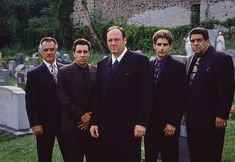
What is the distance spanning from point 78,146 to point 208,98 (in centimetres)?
167

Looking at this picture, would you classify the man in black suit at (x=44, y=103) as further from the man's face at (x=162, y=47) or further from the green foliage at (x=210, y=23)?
the green foliage at (x=210, y=23)

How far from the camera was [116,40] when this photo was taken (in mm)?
4824

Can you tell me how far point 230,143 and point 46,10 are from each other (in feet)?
101

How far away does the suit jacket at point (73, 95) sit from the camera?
17.1 ft

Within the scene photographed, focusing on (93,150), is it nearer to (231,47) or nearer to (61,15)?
(231,47)

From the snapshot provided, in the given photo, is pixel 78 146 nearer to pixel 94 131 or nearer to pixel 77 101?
pixel 94 131

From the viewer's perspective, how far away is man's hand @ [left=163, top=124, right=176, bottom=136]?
16.6 ft

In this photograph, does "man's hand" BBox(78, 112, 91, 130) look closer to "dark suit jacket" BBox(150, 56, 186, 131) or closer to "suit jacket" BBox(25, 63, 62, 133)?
"suit jacket" BBox(25, 63, 62, 133)

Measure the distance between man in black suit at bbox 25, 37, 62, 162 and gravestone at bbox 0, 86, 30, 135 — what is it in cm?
421

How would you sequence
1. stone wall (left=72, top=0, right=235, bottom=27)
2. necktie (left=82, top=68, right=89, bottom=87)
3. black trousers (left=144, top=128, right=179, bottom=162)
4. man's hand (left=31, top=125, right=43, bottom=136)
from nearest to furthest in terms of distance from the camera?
black trousers (left=144, top=128, right=179, bottom=162) → necktie (left=82, top=68, right=89, bottom=87) → man's hand (left=31, top=125, right=43, bottom=136) → stone wall (left=72, top=0, right=235, bottom=27)

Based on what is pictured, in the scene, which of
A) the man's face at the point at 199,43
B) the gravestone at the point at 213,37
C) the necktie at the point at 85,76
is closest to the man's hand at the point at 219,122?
the man's face at the point at 199,43

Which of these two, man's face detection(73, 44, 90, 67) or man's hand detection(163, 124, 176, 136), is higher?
man's face detection(73, 44, 90, 67)

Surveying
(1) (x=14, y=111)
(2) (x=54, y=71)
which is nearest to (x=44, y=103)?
(2) (x=54, y=71)

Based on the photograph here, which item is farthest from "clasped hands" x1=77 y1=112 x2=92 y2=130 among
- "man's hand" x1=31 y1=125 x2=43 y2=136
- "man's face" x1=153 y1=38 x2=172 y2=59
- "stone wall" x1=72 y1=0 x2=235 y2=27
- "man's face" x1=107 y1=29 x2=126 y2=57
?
"stone wall" x1=72 y1=0 x2=235 y2=27
